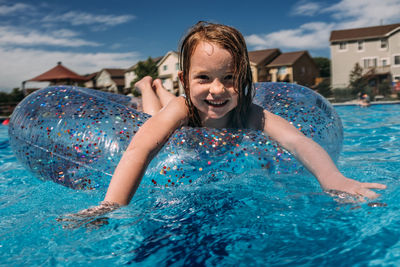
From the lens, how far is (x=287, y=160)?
2.59 m

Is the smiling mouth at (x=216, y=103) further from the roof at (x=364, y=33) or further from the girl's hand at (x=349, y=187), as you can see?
the roof at (x=364, y=33)

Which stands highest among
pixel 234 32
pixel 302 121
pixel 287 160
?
pixel 234 32

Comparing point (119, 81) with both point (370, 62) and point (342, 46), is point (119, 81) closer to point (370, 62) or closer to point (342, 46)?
point (342, 46)

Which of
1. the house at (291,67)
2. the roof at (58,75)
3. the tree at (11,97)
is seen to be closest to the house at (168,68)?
the house at (291,67)

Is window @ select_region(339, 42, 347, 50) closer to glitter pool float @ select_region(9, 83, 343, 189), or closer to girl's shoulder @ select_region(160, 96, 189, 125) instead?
glitter pool float @ select_region(9, 83, 343, 189)

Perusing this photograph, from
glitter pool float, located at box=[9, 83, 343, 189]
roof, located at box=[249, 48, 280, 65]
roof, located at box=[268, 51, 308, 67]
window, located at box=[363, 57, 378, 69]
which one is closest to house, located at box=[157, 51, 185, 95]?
roof, located at box=[249, 48, 280, 65]

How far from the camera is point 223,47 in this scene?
222cm

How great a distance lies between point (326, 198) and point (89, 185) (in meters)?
1.77

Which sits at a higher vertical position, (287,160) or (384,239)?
(287,160)

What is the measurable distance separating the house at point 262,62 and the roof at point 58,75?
71.7 feet

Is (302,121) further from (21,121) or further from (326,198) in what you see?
(21,121)

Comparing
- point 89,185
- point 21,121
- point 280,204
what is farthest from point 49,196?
point 280,204

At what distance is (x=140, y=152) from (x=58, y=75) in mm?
19637

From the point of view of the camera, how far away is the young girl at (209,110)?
1947 mm
